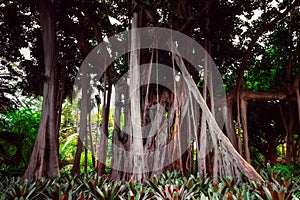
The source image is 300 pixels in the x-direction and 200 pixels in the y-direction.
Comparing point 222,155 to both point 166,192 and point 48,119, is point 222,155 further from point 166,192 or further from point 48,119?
point 48,119

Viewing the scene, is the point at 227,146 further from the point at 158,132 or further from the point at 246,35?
the point at 246,35

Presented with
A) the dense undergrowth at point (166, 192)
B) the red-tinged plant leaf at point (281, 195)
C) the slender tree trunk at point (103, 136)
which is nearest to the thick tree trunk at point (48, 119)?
the dense undergrowth at point (166, 192)

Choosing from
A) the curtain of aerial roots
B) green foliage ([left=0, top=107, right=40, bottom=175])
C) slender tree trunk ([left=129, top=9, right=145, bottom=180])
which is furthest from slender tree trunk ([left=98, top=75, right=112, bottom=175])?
green foliage ([left=0, top=107, right=40, bottom=175])

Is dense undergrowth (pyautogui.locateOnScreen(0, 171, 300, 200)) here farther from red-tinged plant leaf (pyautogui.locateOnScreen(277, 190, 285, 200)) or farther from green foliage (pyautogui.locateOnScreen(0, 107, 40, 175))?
green foliage (pyautogui.locateOnScreen(0, 107, 40, 175))

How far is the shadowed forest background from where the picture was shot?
15.7 ft

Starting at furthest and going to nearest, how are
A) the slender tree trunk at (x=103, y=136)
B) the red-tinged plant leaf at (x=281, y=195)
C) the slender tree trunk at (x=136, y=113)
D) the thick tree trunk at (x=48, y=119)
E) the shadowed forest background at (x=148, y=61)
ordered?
the slender tree trunk at (x=103, y=136), the shadowed forest background at (x=148, y=61), the thick tree trunk at (x=48, y=119), the slender tree trunk at (x=136, y=113), the red-tinged plant leaf at (x=281, y=195)

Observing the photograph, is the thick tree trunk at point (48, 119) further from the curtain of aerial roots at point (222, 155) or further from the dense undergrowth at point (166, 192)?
the curtain of aerial roots at point (222, 155)

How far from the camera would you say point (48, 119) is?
4926 mm

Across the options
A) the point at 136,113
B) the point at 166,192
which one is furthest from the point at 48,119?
the point at 166,192

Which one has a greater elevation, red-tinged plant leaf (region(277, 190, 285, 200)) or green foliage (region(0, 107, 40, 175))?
green foliage (region(0, 107, 40, 175))

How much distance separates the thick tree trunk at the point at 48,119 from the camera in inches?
179

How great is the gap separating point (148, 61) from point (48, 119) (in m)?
2.30

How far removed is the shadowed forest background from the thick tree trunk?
0.7 inches

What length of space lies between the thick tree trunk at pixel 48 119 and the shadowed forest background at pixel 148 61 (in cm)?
2
